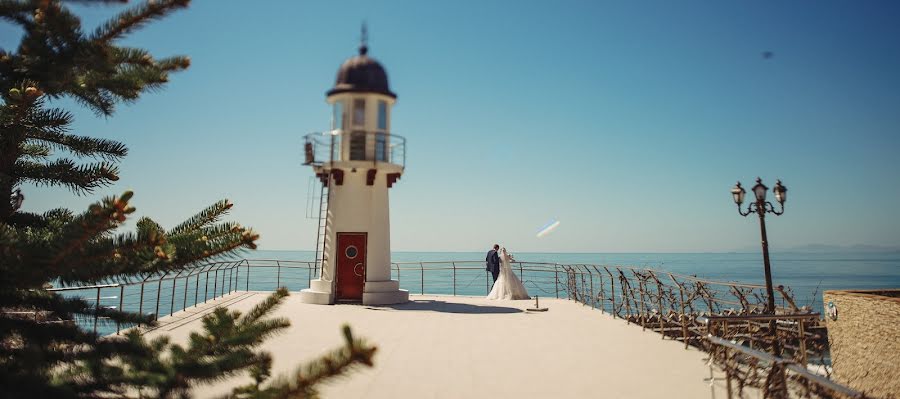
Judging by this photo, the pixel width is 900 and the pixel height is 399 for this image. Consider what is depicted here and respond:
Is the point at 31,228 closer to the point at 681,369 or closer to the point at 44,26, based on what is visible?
the point at 44,26

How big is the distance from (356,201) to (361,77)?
3876mm

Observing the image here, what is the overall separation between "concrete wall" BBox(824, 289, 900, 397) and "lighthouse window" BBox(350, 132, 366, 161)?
1171cm

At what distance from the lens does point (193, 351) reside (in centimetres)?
174

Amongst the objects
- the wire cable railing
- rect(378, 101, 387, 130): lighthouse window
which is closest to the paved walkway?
the wire cable railing

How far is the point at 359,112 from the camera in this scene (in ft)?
46.9

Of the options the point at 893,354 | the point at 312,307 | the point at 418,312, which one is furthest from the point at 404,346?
the point at 893,354

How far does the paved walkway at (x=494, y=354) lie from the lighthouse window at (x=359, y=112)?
5743 millimetres

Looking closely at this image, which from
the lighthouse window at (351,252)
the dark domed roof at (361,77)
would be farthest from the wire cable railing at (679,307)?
the dark domed roof at (361,77)

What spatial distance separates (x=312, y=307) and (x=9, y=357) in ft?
38.1

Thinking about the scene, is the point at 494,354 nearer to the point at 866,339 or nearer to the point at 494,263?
the point at 866,339

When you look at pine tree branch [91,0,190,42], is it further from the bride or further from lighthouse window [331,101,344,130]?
the bride

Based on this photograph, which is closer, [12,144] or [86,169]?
[12,144]

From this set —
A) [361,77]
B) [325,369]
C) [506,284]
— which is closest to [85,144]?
[325,369]

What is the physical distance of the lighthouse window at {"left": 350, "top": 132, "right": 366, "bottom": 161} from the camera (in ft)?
45.6
